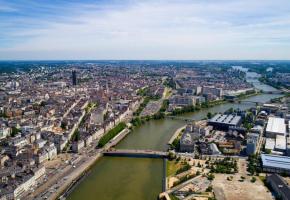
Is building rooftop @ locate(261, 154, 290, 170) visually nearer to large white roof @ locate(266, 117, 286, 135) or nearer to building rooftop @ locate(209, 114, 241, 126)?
large white roof @ locate(266, 117, 286, 135)

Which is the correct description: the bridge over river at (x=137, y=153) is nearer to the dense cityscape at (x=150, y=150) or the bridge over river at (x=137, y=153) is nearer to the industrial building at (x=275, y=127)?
the dense cityscape at (x=150, y=150)

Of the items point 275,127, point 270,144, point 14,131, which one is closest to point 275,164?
point 270,144

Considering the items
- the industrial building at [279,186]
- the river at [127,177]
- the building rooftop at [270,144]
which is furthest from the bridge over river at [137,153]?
the building rooftop at [270,144]

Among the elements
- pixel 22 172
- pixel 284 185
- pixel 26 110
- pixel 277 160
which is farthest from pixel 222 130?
pixel 26 110

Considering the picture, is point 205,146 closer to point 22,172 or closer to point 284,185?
point 284,185

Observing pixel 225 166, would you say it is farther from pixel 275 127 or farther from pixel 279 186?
pixel 275 127
